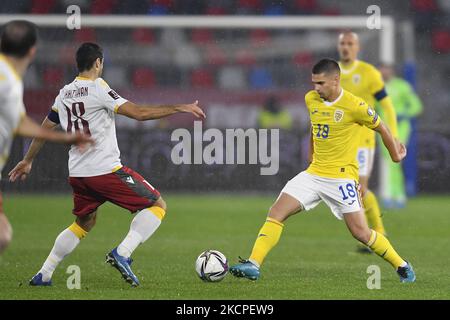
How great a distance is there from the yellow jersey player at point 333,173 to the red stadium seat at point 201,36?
26.4ft

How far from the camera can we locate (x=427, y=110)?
19.2 metres

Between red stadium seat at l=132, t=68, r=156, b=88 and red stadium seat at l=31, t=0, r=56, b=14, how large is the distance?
158 inches

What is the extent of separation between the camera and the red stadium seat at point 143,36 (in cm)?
1617

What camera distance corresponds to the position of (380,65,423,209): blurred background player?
16609 mm

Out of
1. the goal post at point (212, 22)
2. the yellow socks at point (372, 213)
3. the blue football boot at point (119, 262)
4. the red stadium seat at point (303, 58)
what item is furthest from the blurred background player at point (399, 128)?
the blue football boot at point (119, 262)

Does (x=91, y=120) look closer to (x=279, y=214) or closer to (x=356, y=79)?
(x=279, y=214)

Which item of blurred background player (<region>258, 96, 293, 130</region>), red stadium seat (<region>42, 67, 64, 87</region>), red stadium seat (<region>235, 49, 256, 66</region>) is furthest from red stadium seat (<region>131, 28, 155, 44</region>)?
blurred background player (<region>258, 96, 293, 130</region>)

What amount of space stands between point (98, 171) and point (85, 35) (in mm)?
8035

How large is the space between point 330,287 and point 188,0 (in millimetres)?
13093

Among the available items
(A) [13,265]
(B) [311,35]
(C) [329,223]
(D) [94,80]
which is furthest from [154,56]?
(D) [94,80]

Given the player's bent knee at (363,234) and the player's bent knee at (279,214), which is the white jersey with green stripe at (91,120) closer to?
the player's bent knee at (279,214)

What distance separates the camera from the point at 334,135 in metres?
8.63

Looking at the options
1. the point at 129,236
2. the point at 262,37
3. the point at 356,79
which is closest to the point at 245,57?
the point at 262,37

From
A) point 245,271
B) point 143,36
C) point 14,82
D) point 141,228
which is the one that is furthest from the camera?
point 143,36
